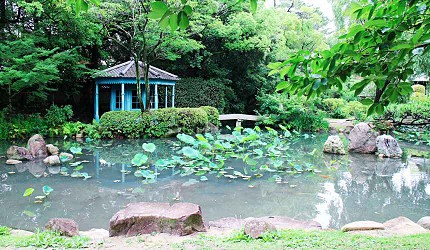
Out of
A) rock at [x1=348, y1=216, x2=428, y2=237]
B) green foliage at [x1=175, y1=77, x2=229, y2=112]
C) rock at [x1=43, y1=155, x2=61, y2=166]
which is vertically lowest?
rock at [x1=43, y1=155, x2=61, y2=166]

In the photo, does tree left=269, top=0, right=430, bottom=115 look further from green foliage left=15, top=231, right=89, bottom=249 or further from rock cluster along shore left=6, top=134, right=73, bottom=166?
rock cluster along shore left=6, top=134, right=73, bottom=166

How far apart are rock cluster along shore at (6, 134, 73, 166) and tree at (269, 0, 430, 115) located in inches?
292

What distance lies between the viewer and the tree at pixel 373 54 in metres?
1.45

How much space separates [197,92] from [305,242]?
1559cm

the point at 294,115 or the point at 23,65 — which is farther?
the point at 294,115

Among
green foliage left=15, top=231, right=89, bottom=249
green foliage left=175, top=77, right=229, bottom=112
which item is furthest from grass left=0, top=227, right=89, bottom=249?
green foliage left=175, top=77, right=229, bottom=112

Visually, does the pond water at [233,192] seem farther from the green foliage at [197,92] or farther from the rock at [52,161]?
the green foliage at [197,92]

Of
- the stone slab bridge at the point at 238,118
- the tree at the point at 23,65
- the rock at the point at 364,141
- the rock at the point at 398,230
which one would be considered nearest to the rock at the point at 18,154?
the tree at the point at 23,65

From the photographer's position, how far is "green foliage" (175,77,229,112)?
18.0 meters

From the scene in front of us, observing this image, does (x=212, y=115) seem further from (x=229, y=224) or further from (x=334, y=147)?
(x=229, y=224)

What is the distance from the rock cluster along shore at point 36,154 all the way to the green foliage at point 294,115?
451 inches

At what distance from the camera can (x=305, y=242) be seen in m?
2.93

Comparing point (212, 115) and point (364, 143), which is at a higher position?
point (212, 115)

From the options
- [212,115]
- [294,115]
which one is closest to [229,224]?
[212,115]
